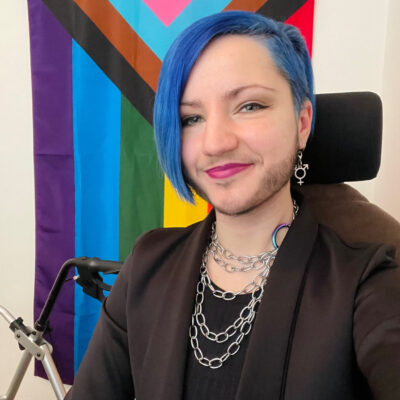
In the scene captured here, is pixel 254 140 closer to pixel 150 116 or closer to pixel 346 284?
pixel 346 284

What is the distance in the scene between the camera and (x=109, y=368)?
822 mm

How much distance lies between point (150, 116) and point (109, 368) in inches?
40.1

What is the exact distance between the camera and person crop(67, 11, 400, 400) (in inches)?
22.3

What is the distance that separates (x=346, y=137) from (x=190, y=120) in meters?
0.33

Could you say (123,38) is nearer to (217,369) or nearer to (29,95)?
(29,95)

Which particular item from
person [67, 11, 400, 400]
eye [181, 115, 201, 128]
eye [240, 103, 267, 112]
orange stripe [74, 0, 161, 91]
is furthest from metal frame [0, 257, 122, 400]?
orange stripe [74, 0, 161, 91]

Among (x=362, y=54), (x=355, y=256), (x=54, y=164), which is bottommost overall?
(x=355, y=256)

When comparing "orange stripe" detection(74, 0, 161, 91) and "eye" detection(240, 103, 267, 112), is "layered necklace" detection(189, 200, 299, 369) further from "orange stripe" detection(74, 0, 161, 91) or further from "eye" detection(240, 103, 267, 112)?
"orange stripe" detection(74, 0, 161, 91)

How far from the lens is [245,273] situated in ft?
2.44

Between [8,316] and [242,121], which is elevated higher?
[242,121]

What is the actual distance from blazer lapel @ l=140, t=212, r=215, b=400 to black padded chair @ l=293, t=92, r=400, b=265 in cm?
31

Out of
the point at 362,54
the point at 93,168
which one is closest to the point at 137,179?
the point at 93,168

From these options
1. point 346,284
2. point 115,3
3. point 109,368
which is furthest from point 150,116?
point 346,284

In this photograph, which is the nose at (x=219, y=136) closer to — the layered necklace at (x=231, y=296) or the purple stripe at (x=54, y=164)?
the layered necklace at (x=231, y=296)
